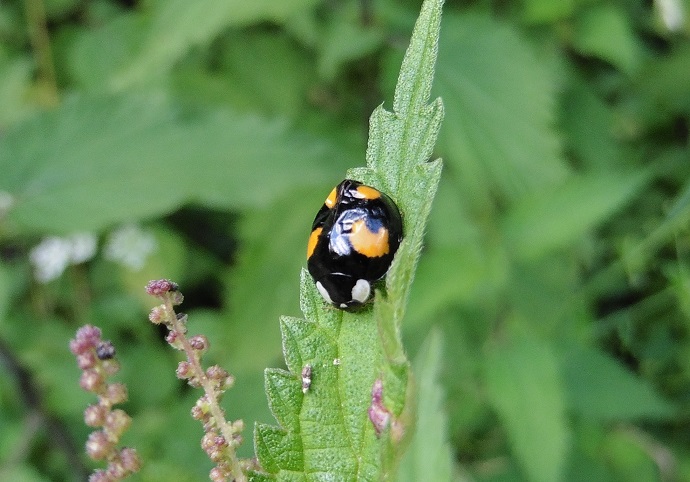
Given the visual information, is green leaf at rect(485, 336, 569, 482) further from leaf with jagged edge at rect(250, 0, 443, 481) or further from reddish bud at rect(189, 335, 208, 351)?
reddish bud at rect(189, 335, 208, 351)

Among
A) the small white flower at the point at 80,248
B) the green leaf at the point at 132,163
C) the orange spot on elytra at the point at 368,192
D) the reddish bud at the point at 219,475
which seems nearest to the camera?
the reddish bud at the point at 219,475

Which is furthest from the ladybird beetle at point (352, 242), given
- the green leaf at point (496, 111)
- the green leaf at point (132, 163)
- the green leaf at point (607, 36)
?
the green leaf at point (607, 36)

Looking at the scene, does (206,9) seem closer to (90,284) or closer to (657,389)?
(90,284)

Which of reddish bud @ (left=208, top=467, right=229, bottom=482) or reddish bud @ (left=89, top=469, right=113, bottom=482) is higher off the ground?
reddish bud @ (left=89, top=469, right=113, bottom=482)

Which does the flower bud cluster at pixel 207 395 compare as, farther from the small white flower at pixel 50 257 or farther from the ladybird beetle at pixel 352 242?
the small white flower at pixel 50 257

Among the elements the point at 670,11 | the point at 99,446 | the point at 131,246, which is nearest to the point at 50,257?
the point at 131,246

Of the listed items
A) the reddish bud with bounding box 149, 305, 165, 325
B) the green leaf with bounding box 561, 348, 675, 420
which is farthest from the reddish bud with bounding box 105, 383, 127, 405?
the green leaf with bounding box 561, 348, 675, 420

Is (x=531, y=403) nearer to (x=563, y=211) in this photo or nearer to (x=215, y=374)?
(x=563, y=211)
